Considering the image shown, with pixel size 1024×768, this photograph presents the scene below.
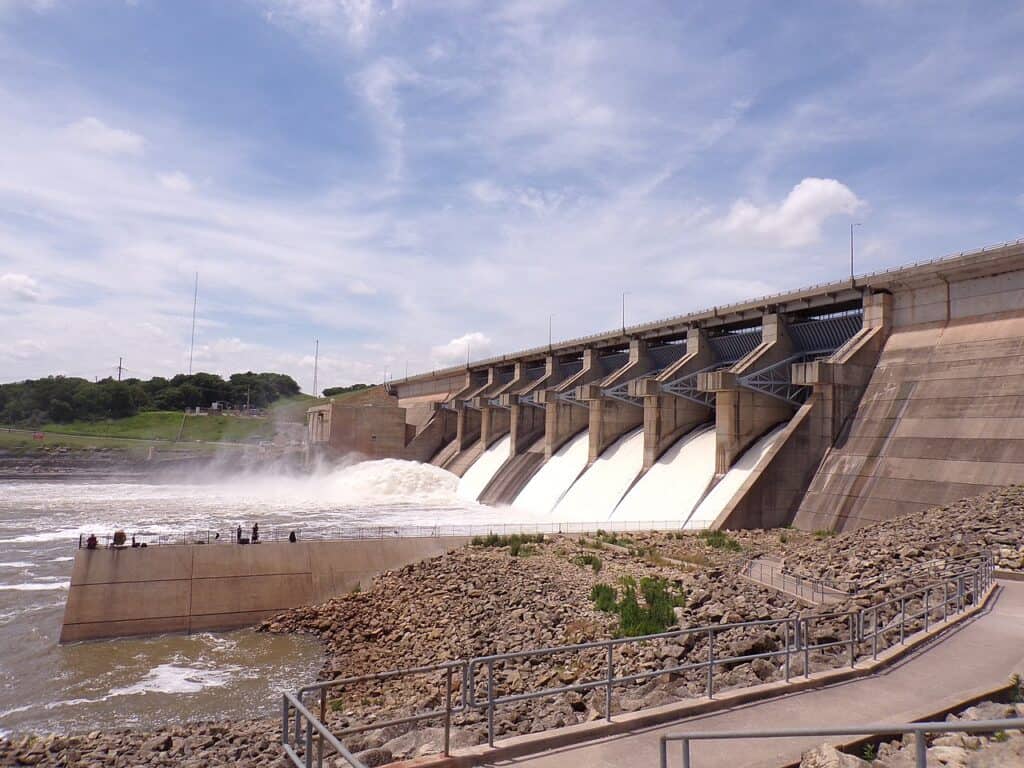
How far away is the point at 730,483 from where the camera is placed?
26.7 metres

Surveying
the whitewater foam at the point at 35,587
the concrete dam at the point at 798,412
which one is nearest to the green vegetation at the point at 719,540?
the concrete dam at the point at 798,412

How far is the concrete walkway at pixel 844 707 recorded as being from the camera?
6215 mm

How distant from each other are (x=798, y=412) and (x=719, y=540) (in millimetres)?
6386

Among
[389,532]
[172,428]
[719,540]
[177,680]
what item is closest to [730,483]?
[719,540]

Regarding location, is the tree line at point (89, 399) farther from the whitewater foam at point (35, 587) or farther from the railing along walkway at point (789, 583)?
the railing along walkway at point (789, 583)

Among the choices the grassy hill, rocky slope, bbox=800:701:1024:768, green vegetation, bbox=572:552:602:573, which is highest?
the grassy hill

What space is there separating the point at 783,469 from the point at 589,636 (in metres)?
13.0

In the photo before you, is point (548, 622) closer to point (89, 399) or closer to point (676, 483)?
point (676, 483)

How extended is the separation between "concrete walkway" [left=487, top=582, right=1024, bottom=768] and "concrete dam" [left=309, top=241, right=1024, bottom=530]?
42.3 feet

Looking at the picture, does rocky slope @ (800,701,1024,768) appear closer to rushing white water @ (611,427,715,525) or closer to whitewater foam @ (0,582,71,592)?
rushing white water @ (611,427,715,525)

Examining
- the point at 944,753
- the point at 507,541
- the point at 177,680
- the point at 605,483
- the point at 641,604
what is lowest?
the point at 177,680

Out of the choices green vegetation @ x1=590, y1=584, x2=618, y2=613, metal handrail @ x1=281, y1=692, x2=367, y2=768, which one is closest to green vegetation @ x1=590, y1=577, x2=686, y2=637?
green vegetation @ x1=590, y1=584, x2=618, y2=613

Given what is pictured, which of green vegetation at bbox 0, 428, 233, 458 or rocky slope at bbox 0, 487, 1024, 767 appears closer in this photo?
rocky slope at bbox 0, 487, 1024, 767

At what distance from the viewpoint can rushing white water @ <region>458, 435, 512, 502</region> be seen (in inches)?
1724
